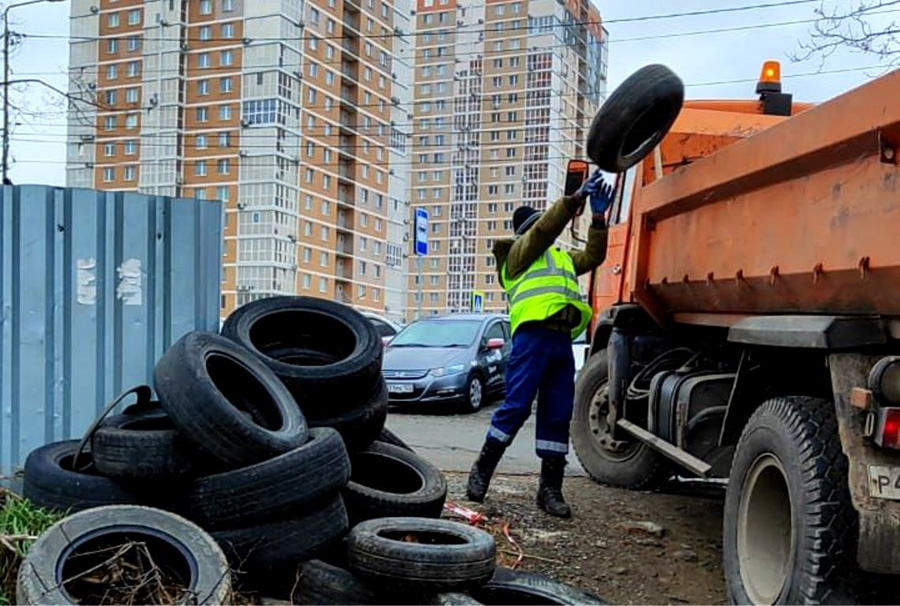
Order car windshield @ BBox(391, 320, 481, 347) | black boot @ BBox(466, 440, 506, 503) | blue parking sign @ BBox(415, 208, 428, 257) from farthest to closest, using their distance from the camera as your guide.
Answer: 1. blue parking sign @ BBox(415, 208, 428, 257)
2. car windshield @ BBox(391, 320, 481, 347)
3. black boot @ BBox(466, 440, 506, 503)

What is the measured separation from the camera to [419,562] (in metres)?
3.40

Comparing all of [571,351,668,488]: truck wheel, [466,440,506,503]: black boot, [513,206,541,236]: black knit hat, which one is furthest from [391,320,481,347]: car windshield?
[466,440,506,503]: black boot

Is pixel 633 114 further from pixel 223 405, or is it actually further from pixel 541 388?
pixel 223 405

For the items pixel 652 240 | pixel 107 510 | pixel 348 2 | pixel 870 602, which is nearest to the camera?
pixel 870 602

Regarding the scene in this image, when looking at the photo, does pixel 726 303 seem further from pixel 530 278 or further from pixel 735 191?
pixel 530 278

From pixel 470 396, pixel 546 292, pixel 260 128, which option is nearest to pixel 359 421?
pixel 546 292

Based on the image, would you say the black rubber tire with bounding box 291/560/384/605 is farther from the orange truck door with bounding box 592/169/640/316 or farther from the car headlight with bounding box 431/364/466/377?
the car headlight with bounding box 431/364/466/377

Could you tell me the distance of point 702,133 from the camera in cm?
549

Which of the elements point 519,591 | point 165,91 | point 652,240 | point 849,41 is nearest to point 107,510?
point 519,591

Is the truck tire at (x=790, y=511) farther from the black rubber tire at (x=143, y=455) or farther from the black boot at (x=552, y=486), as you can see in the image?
the black rubber tire at (x=143, y=455)

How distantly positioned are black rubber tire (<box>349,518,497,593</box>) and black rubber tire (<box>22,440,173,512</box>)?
34.8 inches

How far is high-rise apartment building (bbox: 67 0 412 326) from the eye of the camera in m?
63.0

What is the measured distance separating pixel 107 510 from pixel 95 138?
72.7 m

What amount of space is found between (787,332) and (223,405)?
2.38 metres
